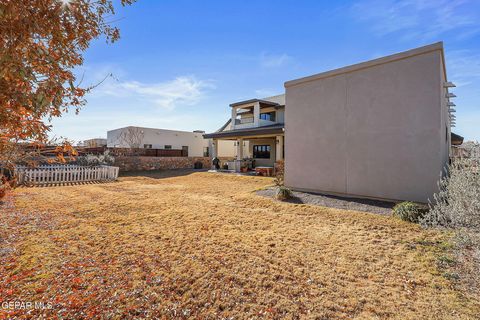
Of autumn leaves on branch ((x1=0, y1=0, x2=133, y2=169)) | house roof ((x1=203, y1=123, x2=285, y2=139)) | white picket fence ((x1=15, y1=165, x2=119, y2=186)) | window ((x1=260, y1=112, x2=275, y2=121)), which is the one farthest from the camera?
window ((x1=260, y1=112, x2=275, y2=121))

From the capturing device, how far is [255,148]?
2492 centimetres

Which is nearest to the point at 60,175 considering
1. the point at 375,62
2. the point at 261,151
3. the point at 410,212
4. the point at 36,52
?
the point at 36,52

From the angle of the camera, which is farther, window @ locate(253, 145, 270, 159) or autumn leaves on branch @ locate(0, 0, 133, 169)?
window @ locate(253, 145, 270, 159)

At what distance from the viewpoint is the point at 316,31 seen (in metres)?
10.0

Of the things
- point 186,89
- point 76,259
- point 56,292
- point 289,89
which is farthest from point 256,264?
point 186,89

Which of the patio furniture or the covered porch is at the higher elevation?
the covered porch

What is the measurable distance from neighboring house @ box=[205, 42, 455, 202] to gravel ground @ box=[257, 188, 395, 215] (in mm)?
501

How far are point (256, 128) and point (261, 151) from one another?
470 cm

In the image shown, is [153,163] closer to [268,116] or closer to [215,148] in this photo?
[215,148]

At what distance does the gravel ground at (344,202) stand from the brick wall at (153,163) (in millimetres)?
16186

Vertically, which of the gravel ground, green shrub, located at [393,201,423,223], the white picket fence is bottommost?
the gravel ground

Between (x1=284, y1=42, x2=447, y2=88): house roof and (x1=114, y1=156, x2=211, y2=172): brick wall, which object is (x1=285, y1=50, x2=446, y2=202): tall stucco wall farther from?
(x1=114, y1=156, x2=211, y2=172): brick wall

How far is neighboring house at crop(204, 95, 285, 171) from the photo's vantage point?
2005 centimetres

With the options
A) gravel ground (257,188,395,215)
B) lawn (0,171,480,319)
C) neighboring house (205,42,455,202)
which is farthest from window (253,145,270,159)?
lawn (0,171,480,319)
